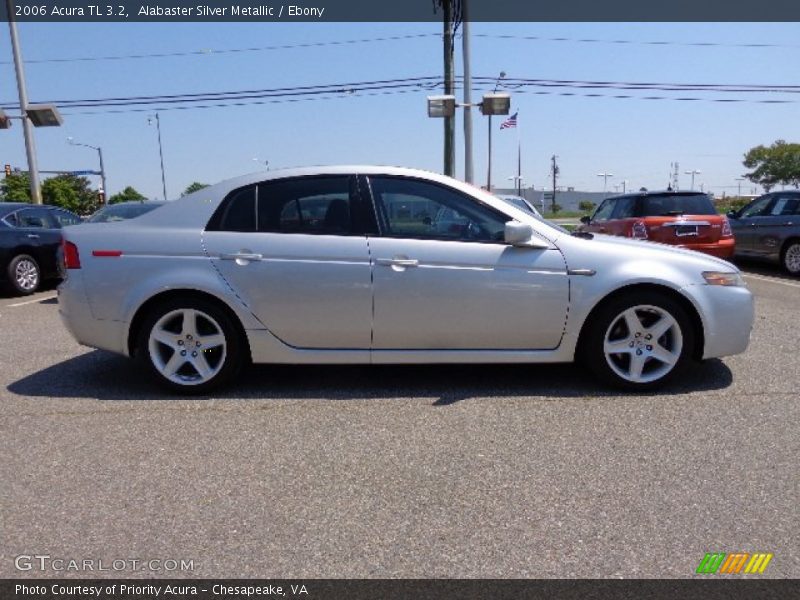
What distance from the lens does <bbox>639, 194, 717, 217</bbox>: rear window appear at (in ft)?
29.6

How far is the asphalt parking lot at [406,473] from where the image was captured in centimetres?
235

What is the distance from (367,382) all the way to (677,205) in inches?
267

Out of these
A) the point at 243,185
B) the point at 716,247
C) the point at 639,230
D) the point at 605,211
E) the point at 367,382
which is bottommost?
the point at 367,382

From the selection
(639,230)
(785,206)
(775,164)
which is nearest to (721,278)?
(639,230)

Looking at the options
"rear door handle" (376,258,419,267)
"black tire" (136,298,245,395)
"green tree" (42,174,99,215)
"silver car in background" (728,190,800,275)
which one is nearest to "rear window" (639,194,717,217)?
"silver car in background" (728,190,800,275)

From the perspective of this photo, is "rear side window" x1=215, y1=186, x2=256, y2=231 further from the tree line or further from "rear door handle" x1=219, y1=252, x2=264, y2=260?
the tree line

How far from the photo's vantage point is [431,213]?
4094 millimetres

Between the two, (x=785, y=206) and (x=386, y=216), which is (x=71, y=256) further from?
(x=785, y=206)

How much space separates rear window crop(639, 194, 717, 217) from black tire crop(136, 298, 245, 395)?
→ 719 cm

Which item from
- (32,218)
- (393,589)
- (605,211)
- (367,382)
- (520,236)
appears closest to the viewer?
(393,589)

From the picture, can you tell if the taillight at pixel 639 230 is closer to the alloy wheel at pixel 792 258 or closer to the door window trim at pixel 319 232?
the alloy wheel at pixel 792 258

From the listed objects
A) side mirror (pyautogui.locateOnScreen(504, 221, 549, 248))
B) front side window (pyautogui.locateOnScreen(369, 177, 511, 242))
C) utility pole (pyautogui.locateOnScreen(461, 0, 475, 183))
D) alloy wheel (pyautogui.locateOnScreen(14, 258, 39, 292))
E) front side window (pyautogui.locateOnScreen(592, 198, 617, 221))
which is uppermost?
utility pole (pyautogui.locateOnScreen(461, 0, 475, 183))

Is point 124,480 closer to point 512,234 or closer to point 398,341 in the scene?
point 398,341

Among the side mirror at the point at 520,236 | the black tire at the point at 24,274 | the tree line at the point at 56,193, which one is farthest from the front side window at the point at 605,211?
the tree line at the point at 56,193
